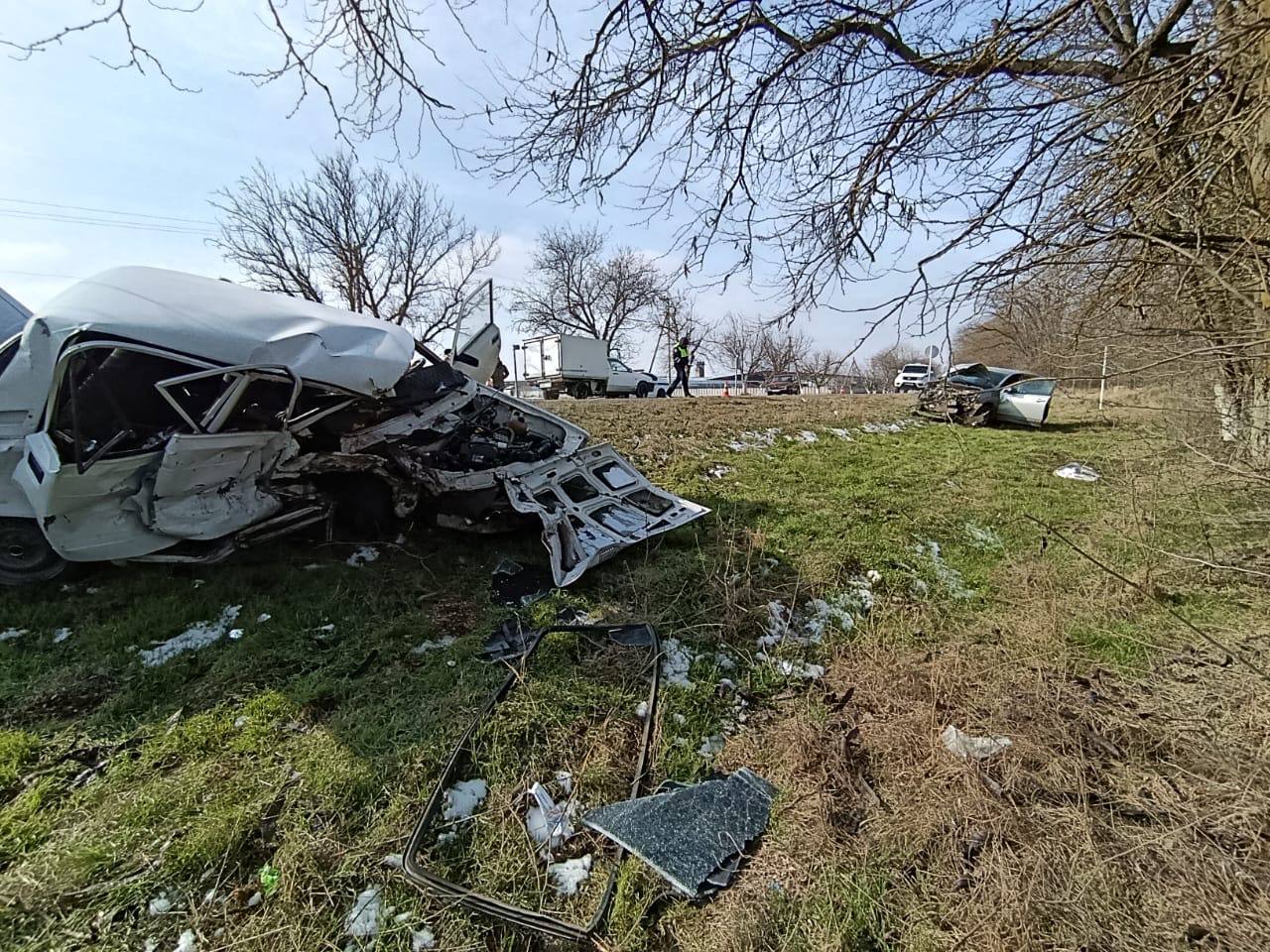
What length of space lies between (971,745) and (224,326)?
500 centimetres

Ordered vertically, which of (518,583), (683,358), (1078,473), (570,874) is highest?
(683,358)

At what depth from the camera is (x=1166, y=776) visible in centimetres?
222

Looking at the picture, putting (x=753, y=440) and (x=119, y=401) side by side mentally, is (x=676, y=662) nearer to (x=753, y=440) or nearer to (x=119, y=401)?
(x=119, y=401)

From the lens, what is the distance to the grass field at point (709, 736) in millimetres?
1843

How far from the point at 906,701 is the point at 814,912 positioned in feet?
4.49

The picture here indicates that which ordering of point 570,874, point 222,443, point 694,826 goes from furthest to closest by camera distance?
point 222,443 → point 694,826 → point 570,874

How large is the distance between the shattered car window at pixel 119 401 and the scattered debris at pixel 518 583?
2.28 metres

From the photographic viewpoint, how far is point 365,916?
1885 millimetres

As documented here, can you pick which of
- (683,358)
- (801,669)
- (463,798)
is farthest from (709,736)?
(683,358)

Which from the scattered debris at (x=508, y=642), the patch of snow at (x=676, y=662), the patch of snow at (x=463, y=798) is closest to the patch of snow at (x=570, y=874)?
the patch of snow at (x=463, y=798)

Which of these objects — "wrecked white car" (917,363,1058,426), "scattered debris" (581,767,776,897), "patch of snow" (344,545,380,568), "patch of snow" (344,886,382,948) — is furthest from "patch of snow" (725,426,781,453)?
"patch of snow" (344,886,382,948)

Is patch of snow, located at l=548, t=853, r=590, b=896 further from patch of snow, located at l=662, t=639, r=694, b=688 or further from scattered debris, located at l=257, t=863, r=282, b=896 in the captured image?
patch of snow, located at l=662, t=639, r=694, b=688

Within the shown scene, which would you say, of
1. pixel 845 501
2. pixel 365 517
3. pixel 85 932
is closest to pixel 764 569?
pixel 845 501

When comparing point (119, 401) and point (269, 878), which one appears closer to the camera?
point (269, 878)
